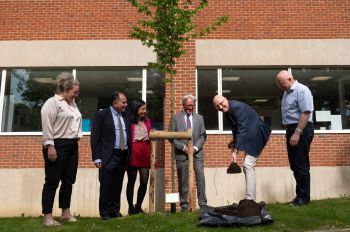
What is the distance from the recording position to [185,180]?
6746 millimetres

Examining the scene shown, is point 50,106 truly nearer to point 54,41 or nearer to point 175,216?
point 175,216

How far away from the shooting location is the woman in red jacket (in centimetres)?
686

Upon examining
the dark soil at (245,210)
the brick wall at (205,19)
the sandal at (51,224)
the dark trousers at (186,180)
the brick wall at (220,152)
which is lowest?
the sandal at (51,224)

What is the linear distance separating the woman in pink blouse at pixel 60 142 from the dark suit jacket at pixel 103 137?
53 centimetres

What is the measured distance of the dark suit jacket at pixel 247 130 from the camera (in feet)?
18.3

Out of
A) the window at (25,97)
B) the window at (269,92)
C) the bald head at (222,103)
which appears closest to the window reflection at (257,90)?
the window at (269,92)

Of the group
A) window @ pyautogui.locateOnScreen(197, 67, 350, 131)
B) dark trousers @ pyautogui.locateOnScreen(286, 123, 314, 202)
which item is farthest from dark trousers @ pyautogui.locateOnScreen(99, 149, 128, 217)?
window @ pyautogui.locateOnScreen(197, 67, 350, 131)

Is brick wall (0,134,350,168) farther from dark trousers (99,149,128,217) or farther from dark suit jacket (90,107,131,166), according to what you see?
dark suit jacket (90,107,131,166)

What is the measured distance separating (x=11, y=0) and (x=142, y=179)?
21.3 feet

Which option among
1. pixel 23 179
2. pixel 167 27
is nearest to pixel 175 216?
pixel 167 27

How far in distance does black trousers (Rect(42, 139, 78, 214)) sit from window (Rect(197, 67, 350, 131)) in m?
4.49

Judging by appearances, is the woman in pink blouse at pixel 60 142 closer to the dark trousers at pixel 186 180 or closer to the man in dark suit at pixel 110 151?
the man in dark suit at pixel 110 151

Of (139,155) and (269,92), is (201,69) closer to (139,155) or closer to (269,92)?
(269,92)

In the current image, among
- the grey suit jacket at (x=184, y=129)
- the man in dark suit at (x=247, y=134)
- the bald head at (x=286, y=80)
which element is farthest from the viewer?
the grey suit jacket at (x=184, y=129)
